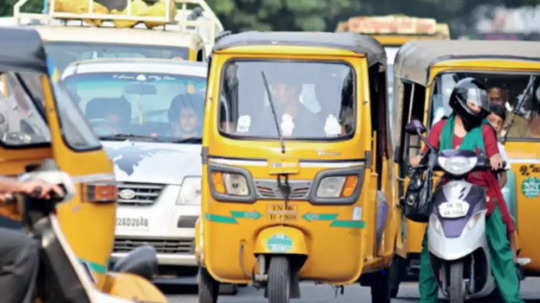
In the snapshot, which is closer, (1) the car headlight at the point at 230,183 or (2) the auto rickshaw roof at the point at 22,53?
(2) the auto rickshaw roof at the point at 22,53

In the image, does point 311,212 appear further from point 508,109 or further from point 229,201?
point 508,109

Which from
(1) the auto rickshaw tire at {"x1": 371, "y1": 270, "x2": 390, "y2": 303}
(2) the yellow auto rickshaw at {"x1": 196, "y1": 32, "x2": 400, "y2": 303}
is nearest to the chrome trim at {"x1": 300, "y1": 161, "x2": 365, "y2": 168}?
(2) the yellow auto rickshaw at {"x1": 196, "y1": 32, "x2": 400, "y2": 303}

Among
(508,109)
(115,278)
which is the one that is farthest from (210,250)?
(115,278)

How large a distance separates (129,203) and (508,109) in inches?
120

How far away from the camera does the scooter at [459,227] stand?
10.9 metres

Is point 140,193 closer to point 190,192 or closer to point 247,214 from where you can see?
point 190,192

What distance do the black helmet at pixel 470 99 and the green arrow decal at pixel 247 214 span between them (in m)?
1.48

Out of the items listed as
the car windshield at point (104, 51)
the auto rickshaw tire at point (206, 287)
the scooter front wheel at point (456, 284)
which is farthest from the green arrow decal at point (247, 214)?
the car windshield at point (104, 51)

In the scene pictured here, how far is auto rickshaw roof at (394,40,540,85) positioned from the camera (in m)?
13.1

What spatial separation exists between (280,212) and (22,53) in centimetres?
435

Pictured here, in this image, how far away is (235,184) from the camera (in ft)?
37.3

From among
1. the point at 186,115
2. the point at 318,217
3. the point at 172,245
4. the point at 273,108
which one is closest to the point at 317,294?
the point at 172,245

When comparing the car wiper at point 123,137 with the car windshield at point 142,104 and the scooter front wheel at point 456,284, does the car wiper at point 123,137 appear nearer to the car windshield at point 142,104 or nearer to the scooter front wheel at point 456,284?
the car windshield at point 142,104

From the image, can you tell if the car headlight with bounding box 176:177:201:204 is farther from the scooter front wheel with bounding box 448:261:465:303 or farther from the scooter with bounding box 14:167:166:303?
the scooter with bounding box 14:167:166:303
